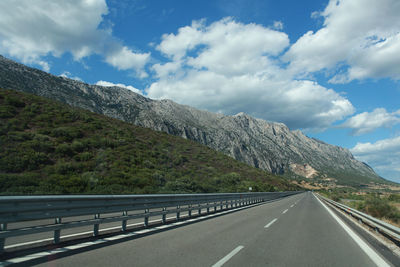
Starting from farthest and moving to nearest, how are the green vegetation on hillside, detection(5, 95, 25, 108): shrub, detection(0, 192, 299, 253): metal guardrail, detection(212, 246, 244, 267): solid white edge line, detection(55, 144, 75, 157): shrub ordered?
1. detection(5, 95, 25, 108): shrub
2. detection(55, 144, 75, 157): shrub
3. the green vegetation on hillside
4. detection(212, 246, 244, 267): solid white edge line
5. detection(0, 192, 299, 253): metal guardrail

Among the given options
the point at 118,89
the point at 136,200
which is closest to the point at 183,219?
the point at 136,200

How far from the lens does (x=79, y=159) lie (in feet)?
85.4

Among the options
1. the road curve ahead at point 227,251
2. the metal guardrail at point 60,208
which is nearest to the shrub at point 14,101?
the metal guardrail at point 60,208

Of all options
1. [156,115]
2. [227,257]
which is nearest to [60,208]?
[227,257]

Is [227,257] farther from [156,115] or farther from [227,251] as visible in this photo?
[156,115]

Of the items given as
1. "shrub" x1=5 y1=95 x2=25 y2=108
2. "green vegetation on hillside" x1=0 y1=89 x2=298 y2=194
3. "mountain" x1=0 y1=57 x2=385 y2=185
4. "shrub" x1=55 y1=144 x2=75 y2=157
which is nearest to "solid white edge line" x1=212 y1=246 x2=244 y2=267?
"green vegetation on hillside" x1=0 y1=89 x2=298 y2=194

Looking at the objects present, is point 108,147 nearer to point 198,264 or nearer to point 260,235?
point 260,235

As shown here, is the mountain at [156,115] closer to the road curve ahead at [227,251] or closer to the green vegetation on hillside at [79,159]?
the green vegetation on hillside at [79,159]

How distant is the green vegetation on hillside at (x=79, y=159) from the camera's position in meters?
19.8

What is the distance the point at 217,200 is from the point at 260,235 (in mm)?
8074

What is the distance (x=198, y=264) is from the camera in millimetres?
4898

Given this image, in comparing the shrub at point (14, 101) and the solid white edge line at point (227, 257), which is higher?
the shrub at point (14, 101)

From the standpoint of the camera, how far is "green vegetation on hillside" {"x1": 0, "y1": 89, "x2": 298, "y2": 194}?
781 inches

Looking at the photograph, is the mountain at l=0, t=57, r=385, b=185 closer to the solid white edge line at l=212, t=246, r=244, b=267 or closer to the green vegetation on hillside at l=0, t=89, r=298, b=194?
the green vegetation on hillside at l=0, t=89, r=298, b=194
